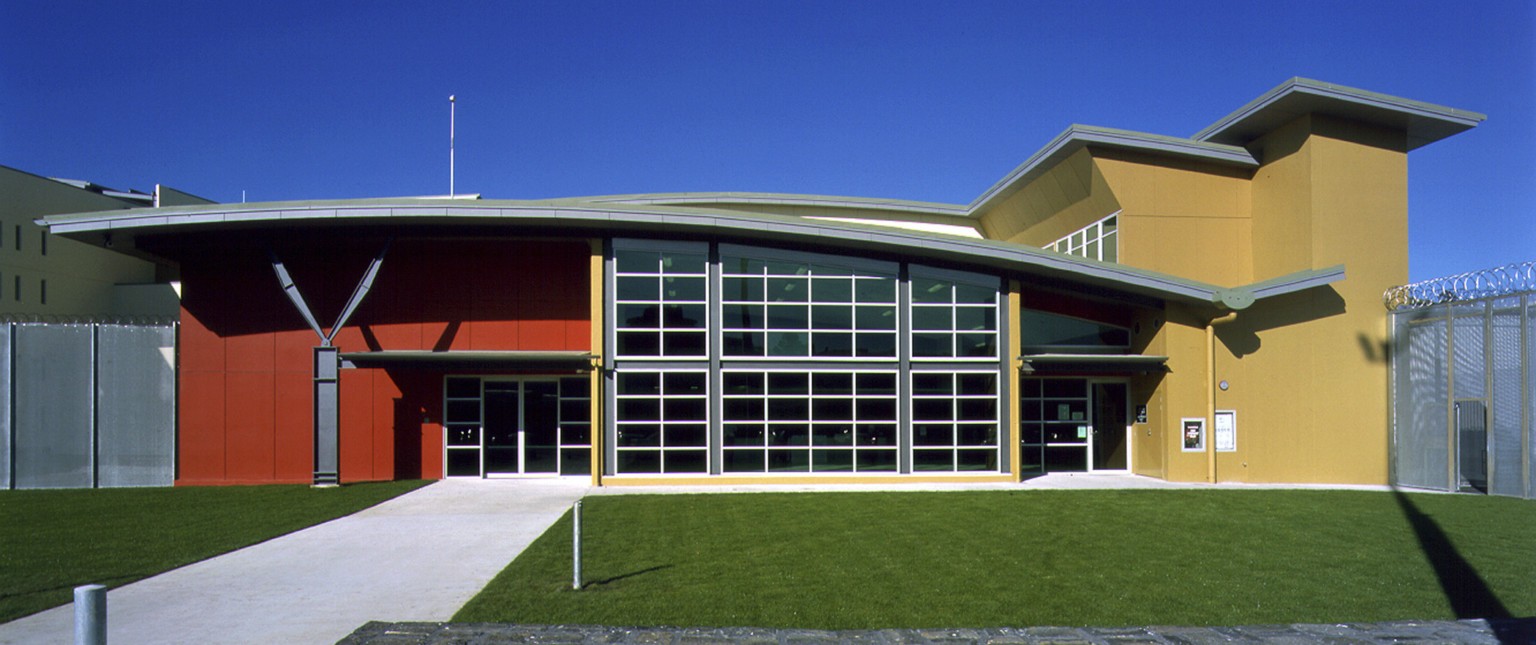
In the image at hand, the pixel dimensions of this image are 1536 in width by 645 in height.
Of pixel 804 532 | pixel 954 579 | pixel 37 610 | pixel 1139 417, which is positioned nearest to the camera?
pixel 37 610

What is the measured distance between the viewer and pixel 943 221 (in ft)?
95.1

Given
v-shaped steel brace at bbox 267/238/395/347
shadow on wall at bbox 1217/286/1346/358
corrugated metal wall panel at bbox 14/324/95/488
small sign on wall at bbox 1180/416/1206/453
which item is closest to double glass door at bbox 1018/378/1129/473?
small sign on wall at bbox 1180/416/1206/453

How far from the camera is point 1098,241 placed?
2148 centimetres

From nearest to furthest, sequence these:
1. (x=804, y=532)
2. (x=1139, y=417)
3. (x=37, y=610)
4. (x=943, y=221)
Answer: (x=37, y=610) < (x=804, y=532) < (x=1139, y=417) < (x=943, y=221)

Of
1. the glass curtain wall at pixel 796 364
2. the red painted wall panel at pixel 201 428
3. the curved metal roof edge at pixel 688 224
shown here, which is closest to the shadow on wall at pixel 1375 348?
the curved metal roof edge at pixel 688 224

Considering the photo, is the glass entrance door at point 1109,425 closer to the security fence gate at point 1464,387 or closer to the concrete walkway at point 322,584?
the security fence gate at point 1464,387

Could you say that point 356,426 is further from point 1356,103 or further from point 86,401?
point 1356,103

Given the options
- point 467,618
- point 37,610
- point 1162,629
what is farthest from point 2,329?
point 1162,629

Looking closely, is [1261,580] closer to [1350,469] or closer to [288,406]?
[1350,469]

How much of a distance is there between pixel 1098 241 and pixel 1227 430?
5154 millimetres

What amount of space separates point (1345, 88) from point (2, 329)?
2767 centimetres

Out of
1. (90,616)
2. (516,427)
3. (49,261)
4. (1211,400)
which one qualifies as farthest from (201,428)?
(49,261)

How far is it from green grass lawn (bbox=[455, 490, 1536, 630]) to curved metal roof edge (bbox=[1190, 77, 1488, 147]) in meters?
8.26

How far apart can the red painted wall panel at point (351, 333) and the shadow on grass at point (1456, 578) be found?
14.9m
